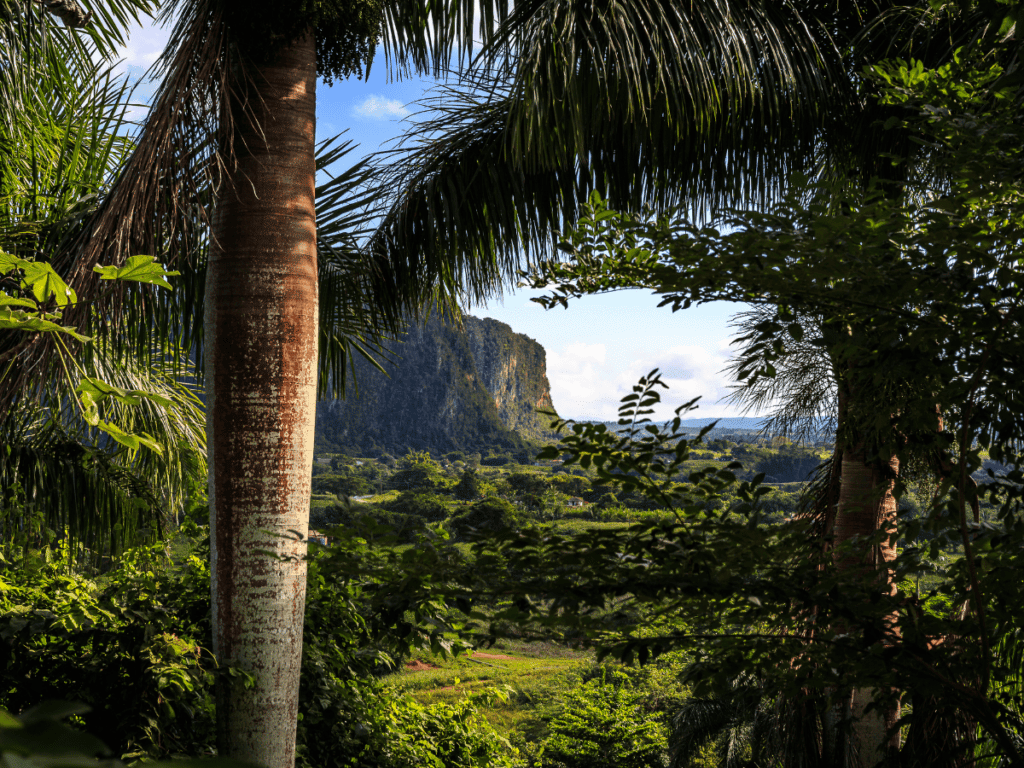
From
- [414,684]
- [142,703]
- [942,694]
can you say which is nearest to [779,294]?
[942,694]

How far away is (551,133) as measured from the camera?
376cm

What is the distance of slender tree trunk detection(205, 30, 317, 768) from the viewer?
114 inches

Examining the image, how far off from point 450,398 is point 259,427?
3596 inches

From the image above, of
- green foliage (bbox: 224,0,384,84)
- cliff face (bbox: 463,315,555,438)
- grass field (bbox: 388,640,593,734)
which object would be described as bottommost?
grass field (bbox: 388,640,593,734)

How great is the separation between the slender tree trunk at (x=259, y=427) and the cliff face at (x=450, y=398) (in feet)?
218

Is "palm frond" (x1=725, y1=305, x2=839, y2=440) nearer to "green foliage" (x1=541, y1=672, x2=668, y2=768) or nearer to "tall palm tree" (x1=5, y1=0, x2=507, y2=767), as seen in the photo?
"tall palm tree" (x1=5, y1=0, x2=507, y2=767)

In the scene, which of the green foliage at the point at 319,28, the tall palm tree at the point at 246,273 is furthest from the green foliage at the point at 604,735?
the green foliage at the point at 319,28

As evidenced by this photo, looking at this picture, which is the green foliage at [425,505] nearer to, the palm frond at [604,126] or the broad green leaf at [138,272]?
the broad green leaf at [138,272]

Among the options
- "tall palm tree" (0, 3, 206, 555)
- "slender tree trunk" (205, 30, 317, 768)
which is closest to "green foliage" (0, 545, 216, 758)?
"slender tree trunk" (205, 30, 317, 768)

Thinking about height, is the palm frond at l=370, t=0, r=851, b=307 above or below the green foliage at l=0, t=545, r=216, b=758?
above

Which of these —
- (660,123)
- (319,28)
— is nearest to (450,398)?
(660,123)

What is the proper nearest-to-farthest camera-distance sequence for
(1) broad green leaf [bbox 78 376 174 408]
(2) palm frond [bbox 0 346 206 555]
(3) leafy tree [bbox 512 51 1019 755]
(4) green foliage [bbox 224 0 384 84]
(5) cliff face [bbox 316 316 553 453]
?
(1) broad green leaf [bbox 78 376 174 408]
(3) leafy tree [bbox 512 51 1019 755]
(4) green foliage [bbox 224 0 384 84]
(2) palm frond [bbox 0 346 206 555]
(5) cliff face [bbox 316 316 553 453]

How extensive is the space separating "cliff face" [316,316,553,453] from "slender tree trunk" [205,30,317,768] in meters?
66.6

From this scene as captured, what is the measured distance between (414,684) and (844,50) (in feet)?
97.5
